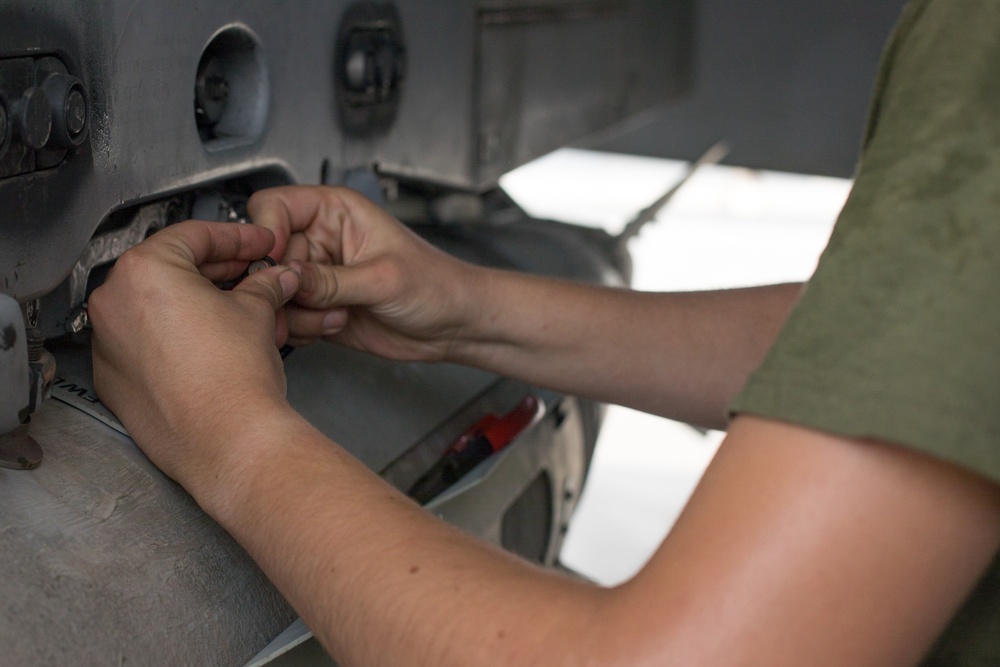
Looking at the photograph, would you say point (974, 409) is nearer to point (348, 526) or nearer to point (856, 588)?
point (856, 588)

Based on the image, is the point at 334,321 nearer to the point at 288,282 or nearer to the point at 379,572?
the point at 288,282

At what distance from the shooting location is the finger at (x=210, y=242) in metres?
0.56

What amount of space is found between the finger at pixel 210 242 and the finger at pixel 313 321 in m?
0.06

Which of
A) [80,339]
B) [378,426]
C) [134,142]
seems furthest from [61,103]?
[378,426]

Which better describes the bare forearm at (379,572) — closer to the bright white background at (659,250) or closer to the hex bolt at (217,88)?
the hex bolt at (217,88)

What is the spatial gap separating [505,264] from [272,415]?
621 mm

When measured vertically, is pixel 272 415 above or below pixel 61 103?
below

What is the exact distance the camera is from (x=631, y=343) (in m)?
0.82

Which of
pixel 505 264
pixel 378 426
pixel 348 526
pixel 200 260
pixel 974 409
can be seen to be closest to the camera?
pixel 974 409

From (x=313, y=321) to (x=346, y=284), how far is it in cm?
4

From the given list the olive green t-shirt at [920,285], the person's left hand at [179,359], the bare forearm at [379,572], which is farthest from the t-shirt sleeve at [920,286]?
the person's left hand at [179,359]

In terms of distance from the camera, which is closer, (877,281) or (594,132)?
(877,281)

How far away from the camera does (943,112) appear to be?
38cm

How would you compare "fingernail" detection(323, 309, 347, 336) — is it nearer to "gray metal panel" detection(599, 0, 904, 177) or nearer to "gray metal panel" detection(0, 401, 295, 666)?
"gray metal panel" detection(0, 401, 295, 666)
